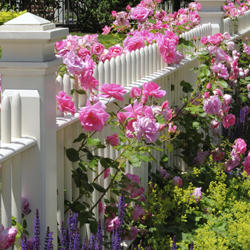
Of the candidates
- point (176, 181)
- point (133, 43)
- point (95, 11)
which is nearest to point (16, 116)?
point (133, 43)

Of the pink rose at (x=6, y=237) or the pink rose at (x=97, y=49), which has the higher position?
the pink rose at (x=97, y=49)

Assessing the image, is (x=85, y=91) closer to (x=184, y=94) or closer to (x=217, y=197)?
(x=217, y=197)

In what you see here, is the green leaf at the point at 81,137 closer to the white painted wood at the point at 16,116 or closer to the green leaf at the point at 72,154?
the green leaf at the point at 72,154

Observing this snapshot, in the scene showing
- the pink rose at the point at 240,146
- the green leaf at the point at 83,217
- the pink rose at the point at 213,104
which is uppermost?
the pink rose at the point at 213,104

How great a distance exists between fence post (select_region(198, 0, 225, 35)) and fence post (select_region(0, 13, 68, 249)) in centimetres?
393

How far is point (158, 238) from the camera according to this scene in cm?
346

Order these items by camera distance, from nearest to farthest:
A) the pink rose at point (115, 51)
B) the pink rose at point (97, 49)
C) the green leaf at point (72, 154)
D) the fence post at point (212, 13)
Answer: the green leaf at point (72, 154) < the pink rose at point (97, 49) < the pink rose at point (115, 51) < the fence post at point (212, 13)

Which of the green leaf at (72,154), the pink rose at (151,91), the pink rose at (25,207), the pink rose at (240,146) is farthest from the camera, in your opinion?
the pink rose at (240,146)

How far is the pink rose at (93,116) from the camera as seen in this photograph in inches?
106

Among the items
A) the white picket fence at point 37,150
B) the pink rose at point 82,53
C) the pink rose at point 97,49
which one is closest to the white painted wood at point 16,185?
the white picket fence at point 37,150

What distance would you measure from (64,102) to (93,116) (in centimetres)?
16

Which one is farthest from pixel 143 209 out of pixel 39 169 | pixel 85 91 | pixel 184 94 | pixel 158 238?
pixel 184 94

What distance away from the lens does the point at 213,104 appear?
14.2 feet

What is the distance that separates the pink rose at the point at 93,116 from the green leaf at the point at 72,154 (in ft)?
0.52
